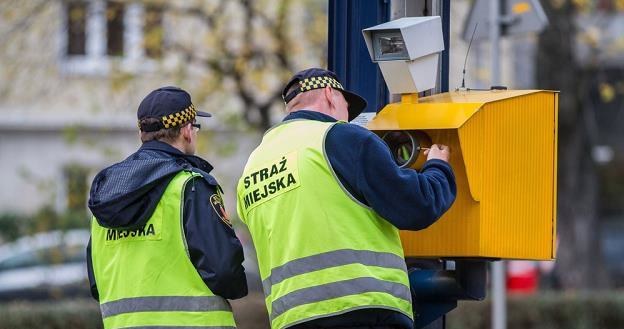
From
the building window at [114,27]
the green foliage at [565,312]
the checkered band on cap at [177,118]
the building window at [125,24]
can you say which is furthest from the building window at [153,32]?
the checkered band on cap at [177,118]

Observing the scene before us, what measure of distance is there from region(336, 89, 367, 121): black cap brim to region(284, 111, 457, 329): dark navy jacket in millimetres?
367

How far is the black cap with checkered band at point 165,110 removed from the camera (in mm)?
5078

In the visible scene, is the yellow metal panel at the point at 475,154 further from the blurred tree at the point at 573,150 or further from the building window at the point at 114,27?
the blurred tree at the point at 573,150

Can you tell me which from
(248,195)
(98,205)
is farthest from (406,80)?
(98,205)

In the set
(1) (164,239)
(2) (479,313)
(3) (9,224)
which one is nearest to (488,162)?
(1) (164,239)

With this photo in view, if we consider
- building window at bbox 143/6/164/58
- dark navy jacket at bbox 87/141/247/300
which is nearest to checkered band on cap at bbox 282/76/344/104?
dark navy jacket at bbox 87/141/247/300

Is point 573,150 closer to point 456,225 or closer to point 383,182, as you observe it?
point 456,225

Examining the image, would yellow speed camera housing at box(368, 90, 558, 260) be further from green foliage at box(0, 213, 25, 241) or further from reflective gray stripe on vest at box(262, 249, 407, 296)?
green foliage at box(0, 213, 25, 241)

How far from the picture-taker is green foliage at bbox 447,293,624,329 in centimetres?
1115

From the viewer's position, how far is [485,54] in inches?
659

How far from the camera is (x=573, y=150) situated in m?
15.8

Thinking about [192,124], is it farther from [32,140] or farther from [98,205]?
[32,140]

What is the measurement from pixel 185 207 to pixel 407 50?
3.34ft

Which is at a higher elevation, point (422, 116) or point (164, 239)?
point (422, 116)
